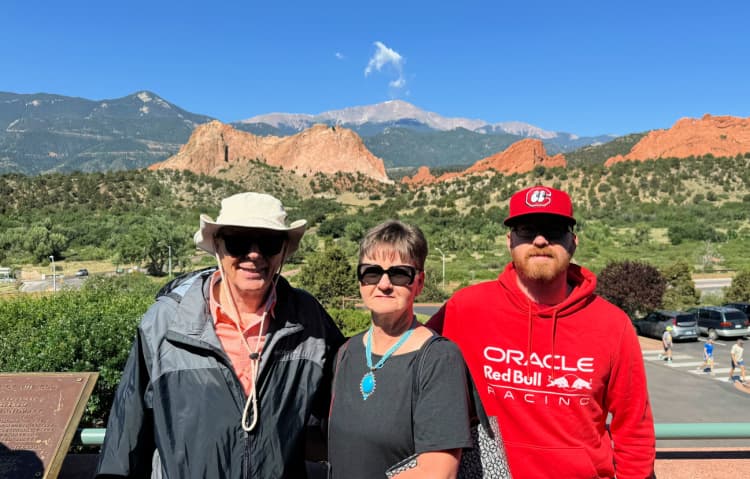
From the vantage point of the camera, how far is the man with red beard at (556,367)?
2.33 meters

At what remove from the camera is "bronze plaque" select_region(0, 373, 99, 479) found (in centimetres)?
309

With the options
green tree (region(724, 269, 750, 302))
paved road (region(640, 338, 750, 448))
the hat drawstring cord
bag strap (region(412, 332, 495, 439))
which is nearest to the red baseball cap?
bag strap (region(412, 332, 495, 439))

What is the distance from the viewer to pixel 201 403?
2135 millimetres

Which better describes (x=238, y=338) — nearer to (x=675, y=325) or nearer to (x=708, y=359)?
(x=708, y=359)

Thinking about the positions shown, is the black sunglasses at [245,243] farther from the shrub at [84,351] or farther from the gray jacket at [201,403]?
the shrub at [84,351]

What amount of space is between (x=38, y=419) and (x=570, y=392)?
3.08 meters

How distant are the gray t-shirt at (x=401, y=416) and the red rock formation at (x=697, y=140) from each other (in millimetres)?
107421

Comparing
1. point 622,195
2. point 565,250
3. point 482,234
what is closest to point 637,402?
point 565,250

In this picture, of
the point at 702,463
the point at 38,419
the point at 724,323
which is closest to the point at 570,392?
the point at 702,463

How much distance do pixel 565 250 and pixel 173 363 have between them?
70.0 inches

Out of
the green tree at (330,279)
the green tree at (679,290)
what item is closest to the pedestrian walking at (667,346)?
the green tree at (679,290)

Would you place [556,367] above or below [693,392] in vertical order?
above

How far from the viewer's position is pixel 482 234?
5919cm

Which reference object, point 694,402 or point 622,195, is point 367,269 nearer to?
point 694,402
